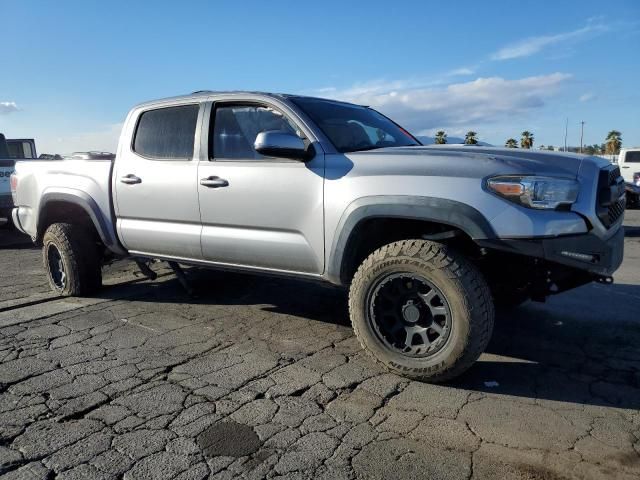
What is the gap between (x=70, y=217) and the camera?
5.78m

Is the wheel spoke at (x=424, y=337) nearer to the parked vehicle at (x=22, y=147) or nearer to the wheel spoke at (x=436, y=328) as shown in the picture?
the wheel spoke at (x=436, y=328)

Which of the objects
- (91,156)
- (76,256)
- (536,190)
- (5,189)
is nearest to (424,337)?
(536,190)

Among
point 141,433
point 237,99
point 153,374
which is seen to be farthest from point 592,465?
point 237,99

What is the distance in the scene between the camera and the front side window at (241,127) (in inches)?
166

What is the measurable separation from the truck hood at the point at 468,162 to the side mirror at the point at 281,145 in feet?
1.15

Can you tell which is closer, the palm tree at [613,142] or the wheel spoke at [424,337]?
the wheel spoke at [424,337]

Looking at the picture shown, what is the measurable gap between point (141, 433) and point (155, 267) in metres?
4.69

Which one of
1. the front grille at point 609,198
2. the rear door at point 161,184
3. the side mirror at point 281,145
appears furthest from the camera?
the rear door at point 161,184

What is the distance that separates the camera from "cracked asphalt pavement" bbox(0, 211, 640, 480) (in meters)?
2.54

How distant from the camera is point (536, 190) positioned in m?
3.11

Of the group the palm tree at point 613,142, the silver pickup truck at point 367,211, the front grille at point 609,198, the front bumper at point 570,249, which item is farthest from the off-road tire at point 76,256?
the palm tree at point 613,142

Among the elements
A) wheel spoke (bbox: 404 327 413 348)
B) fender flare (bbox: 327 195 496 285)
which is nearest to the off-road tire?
fender flare (bbox: 327 195 496 285)

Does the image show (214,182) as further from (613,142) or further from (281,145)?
(613,142)

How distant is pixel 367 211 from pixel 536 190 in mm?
1045
